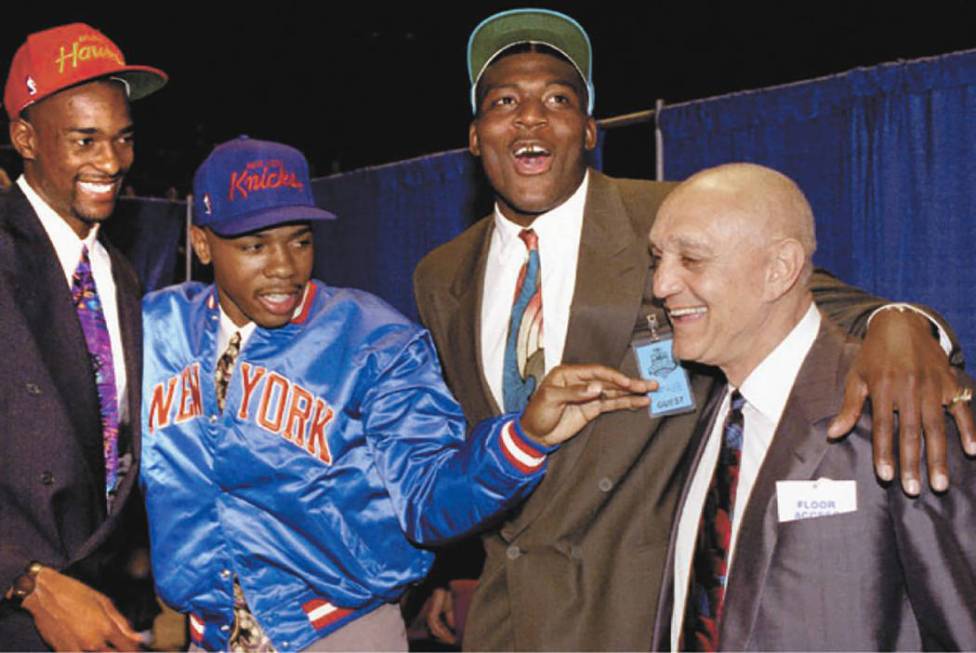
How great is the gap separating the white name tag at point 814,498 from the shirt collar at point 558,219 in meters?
0.97

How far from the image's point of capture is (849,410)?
70.9 inches

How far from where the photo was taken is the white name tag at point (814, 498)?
70.1 inches

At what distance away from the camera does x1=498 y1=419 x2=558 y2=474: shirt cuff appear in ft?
7.33

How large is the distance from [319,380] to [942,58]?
8.98 ft

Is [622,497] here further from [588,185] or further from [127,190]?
[127,190]

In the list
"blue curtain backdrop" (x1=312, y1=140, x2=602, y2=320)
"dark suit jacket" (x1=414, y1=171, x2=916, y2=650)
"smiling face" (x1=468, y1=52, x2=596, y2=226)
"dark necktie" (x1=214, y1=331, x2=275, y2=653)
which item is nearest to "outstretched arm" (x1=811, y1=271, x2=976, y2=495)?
"dark suit jacket" (x1=414, y1=171, x2=916, y2=650)

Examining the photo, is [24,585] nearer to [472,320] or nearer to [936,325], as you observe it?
[472,320]

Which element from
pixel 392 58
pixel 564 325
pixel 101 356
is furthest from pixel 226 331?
pixel 392 58

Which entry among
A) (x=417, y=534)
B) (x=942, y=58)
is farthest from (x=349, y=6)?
(x=417, y=534)

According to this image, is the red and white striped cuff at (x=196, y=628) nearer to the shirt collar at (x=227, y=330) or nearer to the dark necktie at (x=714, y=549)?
the shirt collar at (x=227, y=330)

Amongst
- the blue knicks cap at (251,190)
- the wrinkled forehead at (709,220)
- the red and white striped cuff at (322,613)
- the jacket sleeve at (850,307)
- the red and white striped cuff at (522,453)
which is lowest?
the red and white striped cuff at (322,613)

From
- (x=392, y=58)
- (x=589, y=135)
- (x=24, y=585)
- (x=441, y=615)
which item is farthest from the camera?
(x=392, y=58)

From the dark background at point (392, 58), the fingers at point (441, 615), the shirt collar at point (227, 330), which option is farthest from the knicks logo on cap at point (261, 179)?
the dark background at point (392, 58)

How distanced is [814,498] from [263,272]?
1.36 metres
